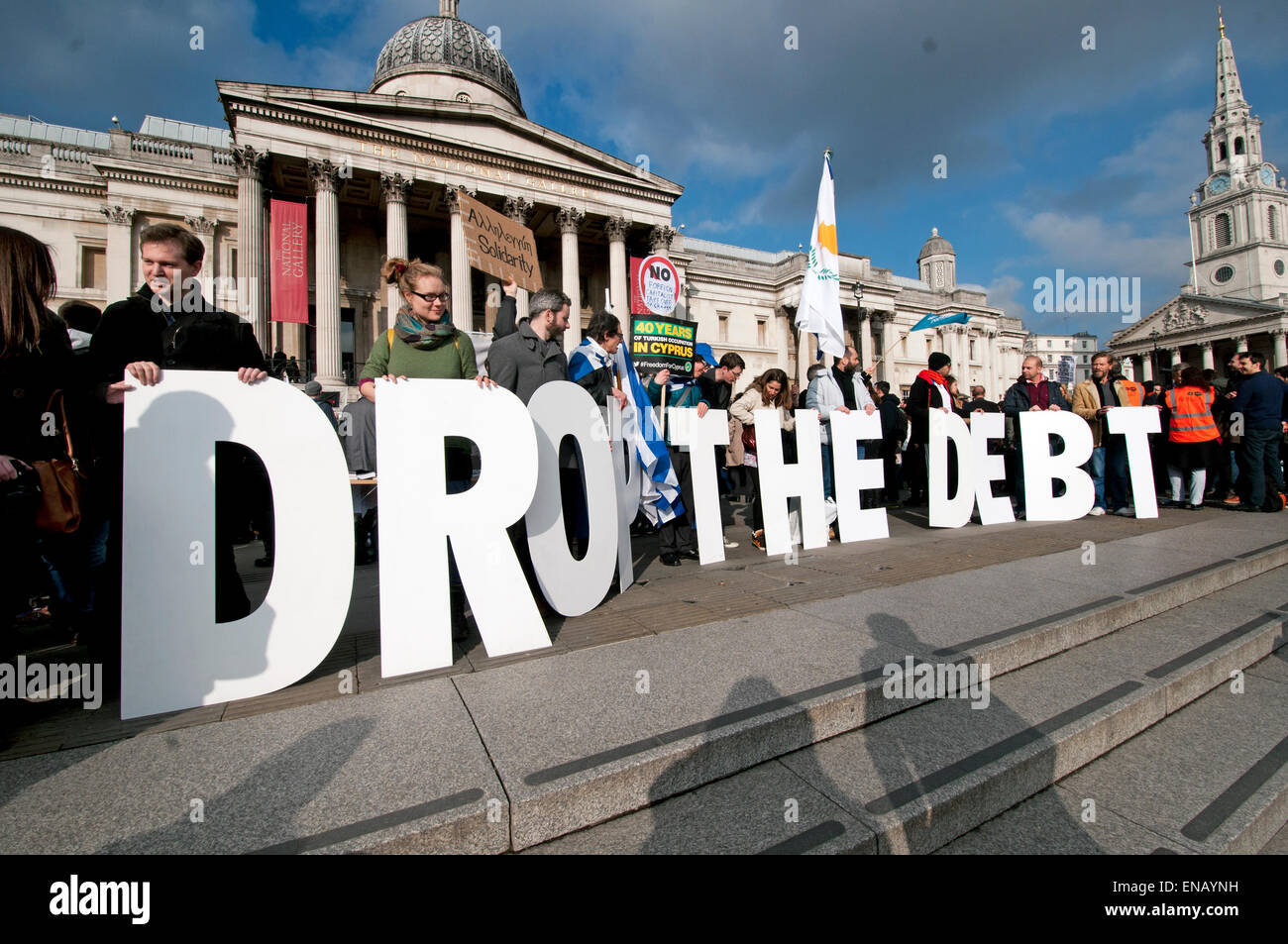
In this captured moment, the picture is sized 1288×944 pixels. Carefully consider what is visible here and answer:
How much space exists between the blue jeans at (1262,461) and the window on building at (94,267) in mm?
36255

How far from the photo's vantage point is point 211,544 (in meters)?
2.48

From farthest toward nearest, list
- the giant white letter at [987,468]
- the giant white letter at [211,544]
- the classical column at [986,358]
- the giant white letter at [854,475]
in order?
the classical column at [986,358], the giant white letter at [987,468], the giant white letter at [854,475], the giant white letter at [211,544]

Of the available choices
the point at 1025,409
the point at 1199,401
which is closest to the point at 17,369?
the point at 1025,409

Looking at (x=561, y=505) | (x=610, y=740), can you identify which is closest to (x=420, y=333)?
(x=561, y=505)

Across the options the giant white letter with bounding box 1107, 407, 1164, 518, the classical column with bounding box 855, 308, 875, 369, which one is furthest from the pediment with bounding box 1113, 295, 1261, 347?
the giant white letter with bounding box 1107, 407, 1164, 518

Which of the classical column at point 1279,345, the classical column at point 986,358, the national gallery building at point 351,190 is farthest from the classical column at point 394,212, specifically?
the classical column at point 1279,345

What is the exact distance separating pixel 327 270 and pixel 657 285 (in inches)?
695

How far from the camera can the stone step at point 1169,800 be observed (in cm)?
187

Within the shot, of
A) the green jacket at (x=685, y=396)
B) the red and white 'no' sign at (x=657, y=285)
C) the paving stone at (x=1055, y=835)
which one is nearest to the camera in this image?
the paving stone at (x=1055, y=835)

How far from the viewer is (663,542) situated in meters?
5.41

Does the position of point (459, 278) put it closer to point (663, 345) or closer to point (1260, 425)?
point (663, 345)

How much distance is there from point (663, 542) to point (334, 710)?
11.2 feet

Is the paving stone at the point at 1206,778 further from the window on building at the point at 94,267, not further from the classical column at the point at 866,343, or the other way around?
the classical column at the point at 866,343
